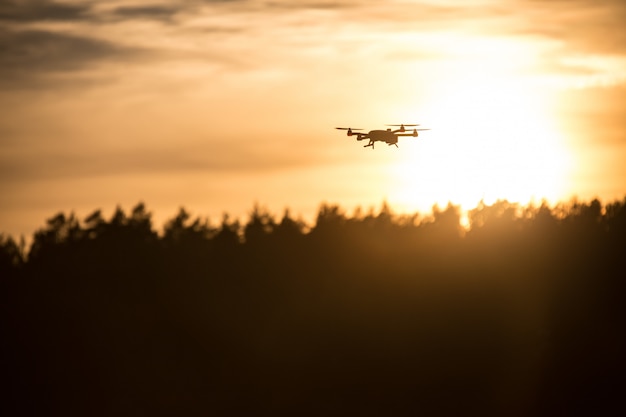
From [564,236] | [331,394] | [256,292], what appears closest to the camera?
[331,394]

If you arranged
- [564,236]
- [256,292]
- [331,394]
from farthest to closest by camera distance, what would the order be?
[564,236]
[256,292]
[331,394]

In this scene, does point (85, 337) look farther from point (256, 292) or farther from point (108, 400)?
point (256, 292)

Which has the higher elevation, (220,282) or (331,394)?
(220,282)

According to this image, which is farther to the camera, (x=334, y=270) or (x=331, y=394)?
(x=334, y=270)

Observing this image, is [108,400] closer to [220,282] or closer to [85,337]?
[85,337]

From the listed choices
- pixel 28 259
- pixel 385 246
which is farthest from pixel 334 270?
pixel 28 259

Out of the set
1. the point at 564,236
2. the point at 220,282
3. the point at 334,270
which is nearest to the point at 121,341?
the point at 220,282
